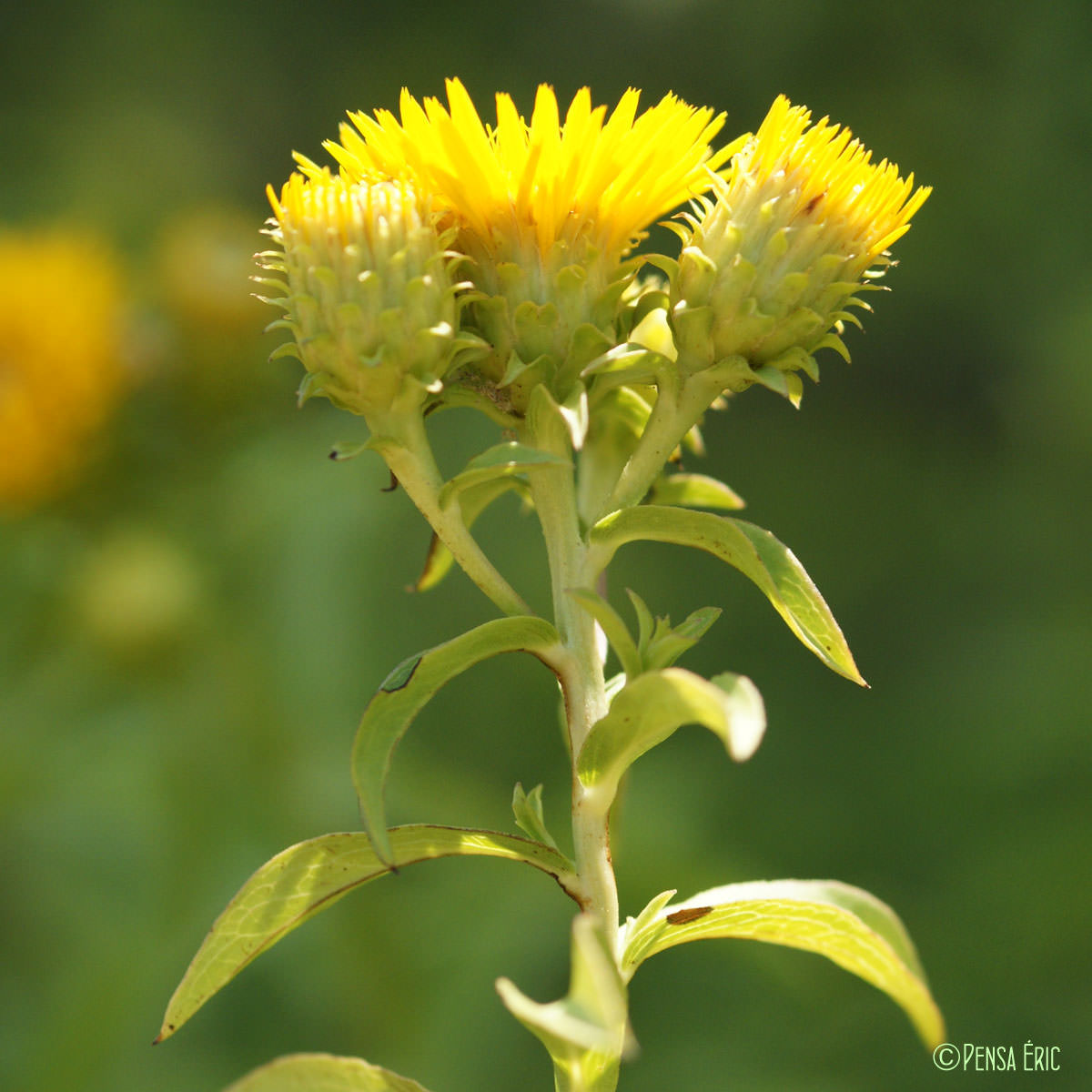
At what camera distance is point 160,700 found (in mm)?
2271

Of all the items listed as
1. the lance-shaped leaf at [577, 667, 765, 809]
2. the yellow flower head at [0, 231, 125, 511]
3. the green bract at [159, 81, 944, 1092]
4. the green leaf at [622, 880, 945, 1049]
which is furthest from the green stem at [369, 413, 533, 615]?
the yellow flower head at [0, 231, 125, 511]

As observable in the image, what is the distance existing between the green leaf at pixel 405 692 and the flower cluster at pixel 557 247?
0.16 meters

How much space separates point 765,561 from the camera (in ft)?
2.38

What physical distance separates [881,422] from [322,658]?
1.55 meters

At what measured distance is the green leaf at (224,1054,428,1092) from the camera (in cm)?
69

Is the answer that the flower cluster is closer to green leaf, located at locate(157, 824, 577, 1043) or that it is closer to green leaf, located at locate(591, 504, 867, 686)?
green leaf, located at locate(591, 504, 867, 686)

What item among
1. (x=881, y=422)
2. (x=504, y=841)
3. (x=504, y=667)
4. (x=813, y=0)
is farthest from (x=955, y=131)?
(x=504, y=841)

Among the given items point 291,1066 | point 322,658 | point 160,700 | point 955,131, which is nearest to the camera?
point 291,1066

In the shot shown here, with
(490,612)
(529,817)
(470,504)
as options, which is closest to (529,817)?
(529,817)

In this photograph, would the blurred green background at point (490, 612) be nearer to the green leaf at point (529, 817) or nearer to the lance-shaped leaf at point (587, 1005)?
the green leaf at point (529, 817)

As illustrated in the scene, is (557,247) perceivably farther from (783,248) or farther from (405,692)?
(405,692)

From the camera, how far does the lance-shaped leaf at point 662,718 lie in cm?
58

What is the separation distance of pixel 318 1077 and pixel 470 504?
0.40 metres

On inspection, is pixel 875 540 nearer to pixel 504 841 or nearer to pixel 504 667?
pixel 504 667
